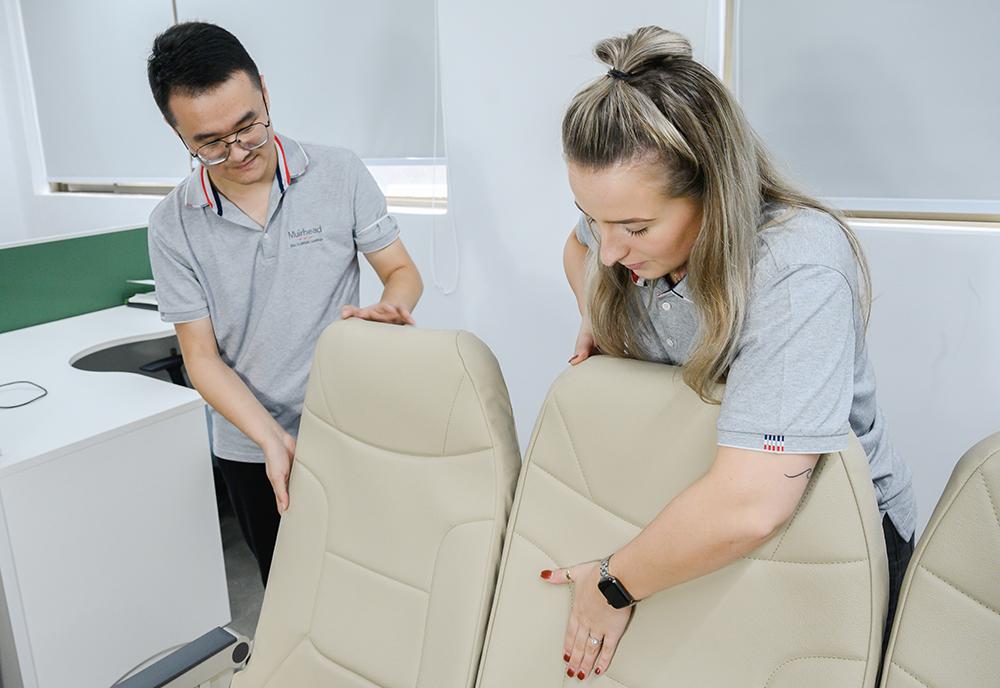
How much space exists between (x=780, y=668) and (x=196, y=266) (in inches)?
46.7

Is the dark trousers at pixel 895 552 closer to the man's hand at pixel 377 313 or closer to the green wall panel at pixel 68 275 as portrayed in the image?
the man's hand at pixel 377 313

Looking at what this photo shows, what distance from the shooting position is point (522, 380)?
2.63 metres

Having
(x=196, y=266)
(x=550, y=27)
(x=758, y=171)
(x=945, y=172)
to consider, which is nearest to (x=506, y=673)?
(x=758, y=171)

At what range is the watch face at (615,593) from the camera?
98cm

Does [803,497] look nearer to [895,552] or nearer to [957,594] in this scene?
[957,594]

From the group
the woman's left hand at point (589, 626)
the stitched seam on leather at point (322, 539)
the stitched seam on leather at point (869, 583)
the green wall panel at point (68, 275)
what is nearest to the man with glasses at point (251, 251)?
the stitched seam on leather at point (322, 539)

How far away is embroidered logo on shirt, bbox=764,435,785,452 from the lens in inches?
33.6

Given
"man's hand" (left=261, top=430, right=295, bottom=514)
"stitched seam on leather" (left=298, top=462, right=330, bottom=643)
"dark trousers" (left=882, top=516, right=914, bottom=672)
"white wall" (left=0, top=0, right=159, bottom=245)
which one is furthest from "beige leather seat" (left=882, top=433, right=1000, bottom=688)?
"white wall" (left=0, top=0, right=159, bottom=245)

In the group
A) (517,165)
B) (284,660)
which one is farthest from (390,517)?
(517,165)

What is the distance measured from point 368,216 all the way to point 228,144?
314 millimetres

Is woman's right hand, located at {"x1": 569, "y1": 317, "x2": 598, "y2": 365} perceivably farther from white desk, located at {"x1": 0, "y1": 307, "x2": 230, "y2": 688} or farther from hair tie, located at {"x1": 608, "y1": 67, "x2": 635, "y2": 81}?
white desk, located at {"x1": 0, "y1": 307, "x2": 230, "y2": 688}

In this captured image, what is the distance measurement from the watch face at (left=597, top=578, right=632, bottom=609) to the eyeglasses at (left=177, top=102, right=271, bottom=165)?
0.96m

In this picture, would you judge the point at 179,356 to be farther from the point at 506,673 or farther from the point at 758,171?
the point at 758,171

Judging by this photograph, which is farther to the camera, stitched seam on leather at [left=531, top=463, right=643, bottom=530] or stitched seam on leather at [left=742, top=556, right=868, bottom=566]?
stitched seam on leather at [left=531, top=463, right=643, bottom=530]
